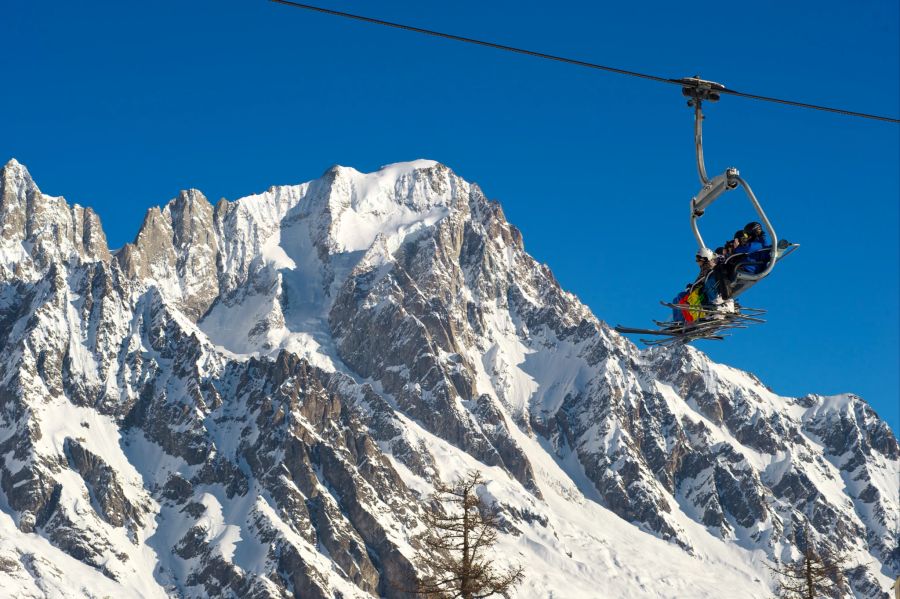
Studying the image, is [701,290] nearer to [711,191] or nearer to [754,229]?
[754,229]

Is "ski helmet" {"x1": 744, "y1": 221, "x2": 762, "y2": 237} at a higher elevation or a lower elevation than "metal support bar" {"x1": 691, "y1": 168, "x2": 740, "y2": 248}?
higher

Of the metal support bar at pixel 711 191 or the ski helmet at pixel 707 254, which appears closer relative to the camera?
the metal support bar at pixel 711 191

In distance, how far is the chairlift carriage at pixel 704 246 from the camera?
91.9 ft

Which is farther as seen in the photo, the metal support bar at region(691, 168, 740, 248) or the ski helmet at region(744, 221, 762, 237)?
the ski helmet at region(744, 221, 762, 237)

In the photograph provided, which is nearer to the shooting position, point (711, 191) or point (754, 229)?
point (711, 191)

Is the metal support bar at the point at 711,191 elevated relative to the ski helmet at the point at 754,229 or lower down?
lower down

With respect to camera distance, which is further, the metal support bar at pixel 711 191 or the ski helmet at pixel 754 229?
the ski helmet at pixel 754 229

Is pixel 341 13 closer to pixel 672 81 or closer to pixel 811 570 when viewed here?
pixel 672 81

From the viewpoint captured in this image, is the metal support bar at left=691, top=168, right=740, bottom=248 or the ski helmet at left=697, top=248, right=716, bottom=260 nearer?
the metal support bar at left=691, top=168, right=740, bottom=248

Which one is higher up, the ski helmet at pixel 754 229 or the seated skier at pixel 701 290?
the ski helmet at pixel 754 229

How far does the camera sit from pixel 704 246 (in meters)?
31.5

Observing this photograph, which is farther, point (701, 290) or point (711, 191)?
point (701, 290)

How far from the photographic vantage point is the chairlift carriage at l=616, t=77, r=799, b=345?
2800 cm

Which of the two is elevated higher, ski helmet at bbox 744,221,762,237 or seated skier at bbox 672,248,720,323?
ski helmet at bbox 744,221,762,237
